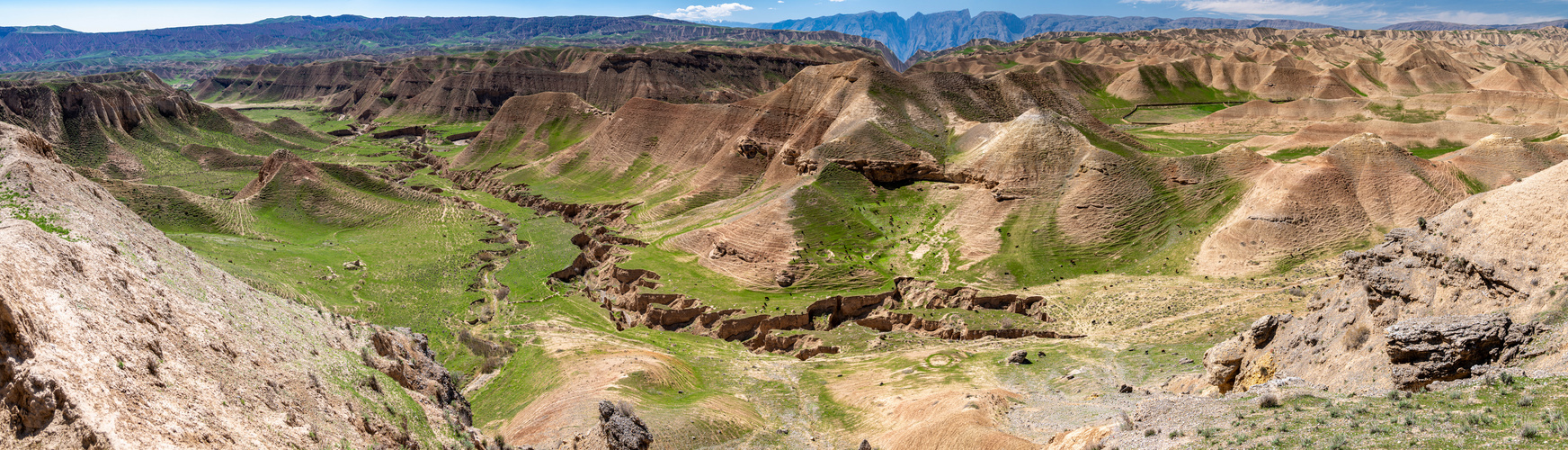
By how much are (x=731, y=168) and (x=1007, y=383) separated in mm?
46027

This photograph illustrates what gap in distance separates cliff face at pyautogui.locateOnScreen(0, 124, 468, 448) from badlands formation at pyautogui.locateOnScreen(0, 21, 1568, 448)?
10 centimetres

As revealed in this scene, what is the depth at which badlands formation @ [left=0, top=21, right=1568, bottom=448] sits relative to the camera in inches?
674

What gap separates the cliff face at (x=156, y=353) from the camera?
1330 cm

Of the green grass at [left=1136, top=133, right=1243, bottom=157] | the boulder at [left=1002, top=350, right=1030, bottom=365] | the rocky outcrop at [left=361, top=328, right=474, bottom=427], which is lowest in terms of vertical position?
the boulder at [left=1002, top=350, right=1030, bottom=365]

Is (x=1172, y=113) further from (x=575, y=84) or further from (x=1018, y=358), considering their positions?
(x=575, y=84)

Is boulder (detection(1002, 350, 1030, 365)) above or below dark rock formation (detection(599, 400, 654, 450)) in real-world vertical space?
below

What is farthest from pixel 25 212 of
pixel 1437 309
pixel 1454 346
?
pixel 1437 309

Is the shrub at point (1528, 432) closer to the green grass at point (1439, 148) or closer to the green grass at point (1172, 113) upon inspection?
the green grass at point (1439, 148)

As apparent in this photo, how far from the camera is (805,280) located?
4894cm

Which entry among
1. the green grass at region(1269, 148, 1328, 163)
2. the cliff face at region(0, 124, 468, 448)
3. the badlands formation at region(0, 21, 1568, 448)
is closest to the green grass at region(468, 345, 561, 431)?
the badlands formation at region(0, 21, 1568, 448)

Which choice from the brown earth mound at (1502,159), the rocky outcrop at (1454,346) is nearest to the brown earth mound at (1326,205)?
the brown earth mound at (1502,159)

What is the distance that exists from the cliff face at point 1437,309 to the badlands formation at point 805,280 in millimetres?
116

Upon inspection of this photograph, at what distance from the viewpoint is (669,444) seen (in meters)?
27.5

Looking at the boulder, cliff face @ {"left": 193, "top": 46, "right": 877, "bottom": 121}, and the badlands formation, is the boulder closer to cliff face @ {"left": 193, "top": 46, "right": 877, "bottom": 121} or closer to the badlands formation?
the badlands formation
